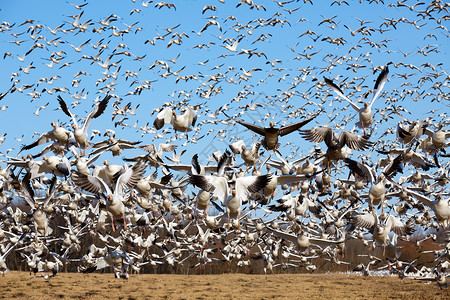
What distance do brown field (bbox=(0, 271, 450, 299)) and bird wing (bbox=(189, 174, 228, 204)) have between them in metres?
14.0

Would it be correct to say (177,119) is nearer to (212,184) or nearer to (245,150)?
(245,150)

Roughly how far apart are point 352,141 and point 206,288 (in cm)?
1706

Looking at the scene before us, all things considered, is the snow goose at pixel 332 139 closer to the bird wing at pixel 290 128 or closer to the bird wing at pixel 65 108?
the bird wing at pixel 290 128

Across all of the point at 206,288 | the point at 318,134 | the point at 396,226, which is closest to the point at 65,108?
the point at 318,134

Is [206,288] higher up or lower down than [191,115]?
lower down

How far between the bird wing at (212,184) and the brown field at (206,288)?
1396cm

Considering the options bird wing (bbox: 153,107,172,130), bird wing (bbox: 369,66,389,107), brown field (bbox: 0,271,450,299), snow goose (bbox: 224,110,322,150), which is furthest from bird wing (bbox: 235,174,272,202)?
brown field (bbox: 0,271,450,299)

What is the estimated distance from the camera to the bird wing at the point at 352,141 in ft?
31.7

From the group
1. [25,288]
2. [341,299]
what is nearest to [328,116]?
[341,299]

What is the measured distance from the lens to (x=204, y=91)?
29266 mm

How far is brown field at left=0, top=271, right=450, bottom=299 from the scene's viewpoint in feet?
68.9

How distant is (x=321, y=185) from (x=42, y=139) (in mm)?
6395

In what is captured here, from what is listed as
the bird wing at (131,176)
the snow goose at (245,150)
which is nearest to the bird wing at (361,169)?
the snow goose at (245,150)

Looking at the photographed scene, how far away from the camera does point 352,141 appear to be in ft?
31.8
